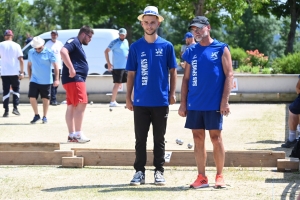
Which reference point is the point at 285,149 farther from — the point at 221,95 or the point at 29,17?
the point at 29,17

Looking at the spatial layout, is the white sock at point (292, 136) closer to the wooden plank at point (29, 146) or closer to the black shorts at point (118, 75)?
the wooden plank at point (29, 146)

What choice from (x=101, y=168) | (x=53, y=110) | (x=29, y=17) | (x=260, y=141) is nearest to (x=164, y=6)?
(x=53, y=110)

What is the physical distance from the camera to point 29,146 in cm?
1048

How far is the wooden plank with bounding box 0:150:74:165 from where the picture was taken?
988cm

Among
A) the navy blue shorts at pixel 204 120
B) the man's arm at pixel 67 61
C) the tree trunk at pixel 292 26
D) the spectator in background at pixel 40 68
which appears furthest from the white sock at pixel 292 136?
the tree trunk at pixel 292 26

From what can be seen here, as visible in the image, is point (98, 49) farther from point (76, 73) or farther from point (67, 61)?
point (67, 61)

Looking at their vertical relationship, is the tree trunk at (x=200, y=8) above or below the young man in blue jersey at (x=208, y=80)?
above

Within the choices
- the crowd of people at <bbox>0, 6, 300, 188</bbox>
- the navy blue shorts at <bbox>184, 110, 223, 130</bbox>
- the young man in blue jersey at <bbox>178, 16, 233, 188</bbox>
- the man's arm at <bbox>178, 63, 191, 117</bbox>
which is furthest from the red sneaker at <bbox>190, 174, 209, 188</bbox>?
the man's arm at <bbox>178, 63, 191, 117</bbox>

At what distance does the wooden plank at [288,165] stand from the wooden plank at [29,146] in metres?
3.05

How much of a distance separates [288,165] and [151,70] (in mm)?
2148

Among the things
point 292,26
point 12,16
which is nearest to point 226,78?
point 292,26

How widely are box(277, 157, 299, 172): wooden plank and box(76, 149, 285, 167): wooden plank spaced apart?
0.82 ft

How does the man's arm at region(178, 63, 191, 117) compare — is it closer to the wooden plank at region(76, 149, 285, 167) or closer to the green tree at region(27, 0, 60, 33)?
the wooden plank at region(76, 149, 285, 167)

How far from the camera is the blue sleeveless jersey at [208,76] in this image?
8039 millimetres
